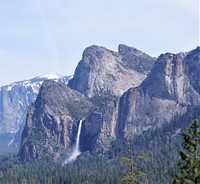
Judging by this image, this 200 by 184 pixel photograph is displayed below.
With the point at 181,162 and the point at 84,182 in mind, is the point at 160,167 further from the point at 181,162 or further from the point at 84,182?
the point at 181,162

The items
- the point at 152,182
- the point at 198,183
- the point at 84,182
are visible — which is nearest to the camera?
the point at 198,183

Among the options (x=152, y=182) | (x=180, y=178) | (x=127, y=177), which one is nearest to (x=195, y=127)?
(x=180, y=178)

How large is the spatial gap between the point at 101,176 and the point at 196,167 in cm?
16023

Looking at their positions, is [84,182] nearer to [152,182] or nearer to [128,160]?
[152,182]

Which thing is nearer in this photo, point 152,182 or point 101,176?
point 152,182

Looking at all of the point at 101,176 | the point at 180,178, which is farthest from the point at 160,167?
the point at 180,178

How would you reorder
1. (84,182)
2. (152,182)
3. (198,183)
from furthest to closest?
(84,182), (152,182), (198,183)

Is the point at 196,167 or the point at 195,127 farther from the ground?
Result: the point at 195,127

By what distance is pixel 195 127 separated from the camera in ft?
136

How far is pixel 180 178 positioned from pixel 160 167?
522ft

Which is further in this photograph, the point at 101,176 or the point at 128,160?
the point at 101,176

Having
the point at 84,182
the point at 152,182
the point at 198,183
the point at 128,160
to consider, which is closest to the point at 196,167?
the point at 198,183

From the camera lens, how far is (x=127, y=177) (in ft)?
138

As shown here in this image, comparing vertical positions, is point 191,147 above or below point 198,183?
above
